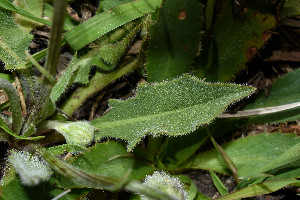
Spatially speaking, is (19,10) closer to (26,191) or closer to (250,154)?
(26,191)

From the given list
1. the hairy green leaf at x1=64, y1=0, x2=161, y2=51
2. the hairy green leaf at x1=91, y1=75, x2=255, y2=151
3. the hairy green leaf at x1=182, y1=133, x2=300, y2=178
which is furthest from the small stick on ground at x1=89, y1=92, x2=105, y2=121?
the hairy green leaf at x1=182, y1=133, x2=300, y2=178

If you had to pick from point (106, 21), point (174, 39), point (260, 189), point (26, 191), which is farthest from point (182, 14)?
point (26, 191)

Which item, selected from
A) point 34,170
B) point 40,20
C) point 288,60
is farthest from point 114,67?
point 288,60

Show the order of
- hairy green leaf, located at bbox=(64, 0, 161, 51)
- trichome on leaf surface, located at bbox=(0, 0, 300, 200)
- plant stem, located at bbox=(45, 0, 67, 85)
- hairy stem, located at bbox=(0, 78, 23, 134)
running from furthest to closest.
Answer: hairy green leaf, located at bbox=(64, 0, 161, 51) < trichome on leaf surface, located at bbox=(0, 0, 300, 200) < hairy stem, located at bbox=(0, 78, 23, 134) < plant stem, located at bbox=(45, 0, 67, 85)

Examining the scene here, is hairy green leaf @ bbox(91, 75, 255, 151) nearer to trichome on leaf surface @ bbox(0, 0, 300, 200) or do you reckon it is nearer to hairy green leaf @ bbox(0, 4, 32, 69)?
trichome on leaf surface @ bbox(0, 0, 300, 200)

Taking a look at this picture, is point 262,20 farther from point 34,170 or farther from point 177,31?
point 34,170

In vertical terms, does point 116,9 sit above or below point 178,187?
above
